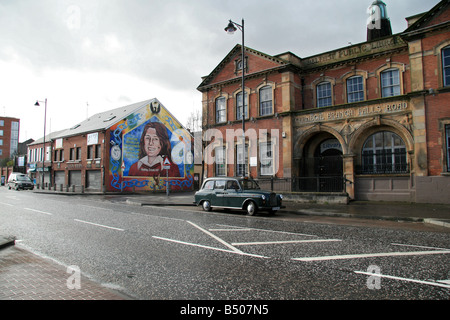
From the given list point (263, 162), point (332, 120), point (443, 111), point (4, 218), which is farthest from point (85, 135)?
point (443, 111)

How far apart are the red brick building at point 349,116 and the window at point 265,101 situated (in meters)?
0.08

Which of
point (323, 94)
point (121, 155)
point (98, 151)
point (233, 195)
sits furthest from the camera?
point (98, 151)

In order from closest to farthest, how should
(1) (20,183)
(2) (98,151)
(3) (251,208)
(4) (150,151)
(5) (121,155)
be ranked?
1. (3) (251,208)
2. (5) (121,155)
3. (2) (98,151)
4. (4) (150,151)
5. (1) (20,183)

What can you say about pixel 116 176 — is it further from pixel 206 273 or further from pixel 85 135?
pixel 206 273

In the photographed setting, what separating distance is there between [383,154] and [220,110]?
13.0 metres

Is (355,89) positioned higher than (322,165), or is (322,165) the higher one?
(355,89)

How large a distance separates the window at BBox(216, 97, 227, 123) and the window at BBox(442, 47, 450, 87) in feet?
48.5

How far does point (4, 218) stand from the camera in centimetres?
1152

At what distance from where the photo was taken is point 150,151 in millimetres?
35219

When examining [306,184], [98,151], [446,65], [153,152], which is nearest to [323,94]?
[306,184]

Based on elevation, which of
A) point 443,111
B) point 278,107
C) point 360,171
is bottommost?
point 360,171

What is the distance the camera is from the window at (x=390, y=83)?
18.5 m

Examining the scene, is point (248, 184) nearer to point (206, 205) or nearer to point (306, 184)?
point (206, 205)
